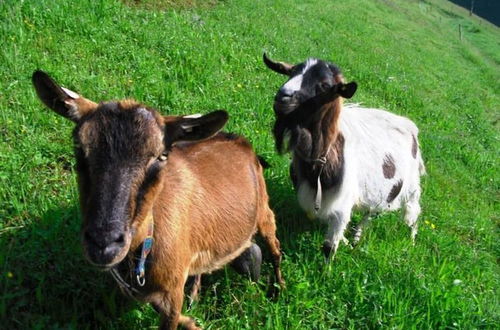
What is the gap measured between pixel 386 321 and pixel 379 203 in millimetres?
1779

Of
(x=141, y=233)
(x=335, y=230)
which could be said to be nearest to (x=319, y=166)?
(x=335, y=230)

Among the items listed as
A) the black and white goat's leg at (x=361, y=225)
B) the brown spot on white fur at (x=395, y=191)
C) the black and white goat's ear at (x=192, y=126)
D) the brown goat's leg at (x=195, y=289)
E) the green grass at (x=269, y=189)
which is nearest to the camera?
the black and white goat's ear at (x=192, y=126)

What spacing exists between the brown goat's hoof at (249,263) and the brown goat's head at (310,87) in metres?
1.18

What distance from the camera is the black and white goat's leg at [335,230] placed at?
14.8 feet

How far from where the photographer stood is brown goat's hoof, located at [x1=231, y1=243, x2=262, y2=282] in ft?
13.0

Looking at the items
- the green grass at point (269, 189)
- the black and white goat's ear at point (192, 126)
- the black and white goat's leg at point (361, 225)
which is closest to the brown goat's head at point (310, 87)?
Result: the green grass at point (269, 189)

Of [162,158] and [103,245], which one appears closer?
[103,245]

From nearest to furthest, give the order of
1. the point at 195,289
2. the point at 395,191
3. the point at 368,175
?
the point at 195,289 < the point at 368,175 < the point at 395,191

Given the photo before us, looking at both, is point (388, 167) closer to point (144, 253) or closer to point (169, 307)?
point (169, 307)

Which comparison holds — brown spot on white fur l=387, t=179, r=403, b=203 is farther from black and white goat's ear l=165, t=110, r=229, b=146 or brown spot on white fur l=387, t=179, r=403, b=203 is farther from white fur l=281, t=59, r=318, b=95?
black and white goat's ear l=165, t=110, r=229, b=146

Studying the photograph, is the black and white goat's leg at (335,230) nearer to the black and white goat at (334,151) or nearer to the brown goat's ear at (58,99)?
the black and white goat at (334,151)

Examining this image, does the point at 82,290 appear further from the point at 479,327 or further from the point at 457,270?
the point at 457,270

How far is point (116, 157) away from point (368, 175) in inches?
133

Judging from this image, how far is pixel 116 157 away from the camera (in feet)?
7.79
